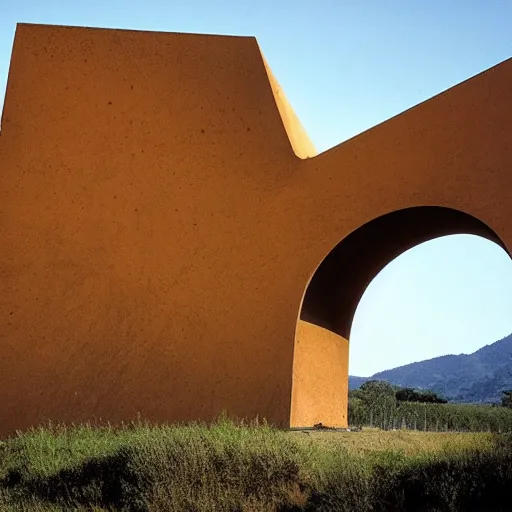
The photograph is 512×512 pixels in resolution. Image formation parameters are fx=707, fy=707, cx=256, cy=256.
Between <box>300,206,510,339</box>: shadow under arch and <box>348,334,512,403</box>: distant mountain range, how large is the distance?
235 feet

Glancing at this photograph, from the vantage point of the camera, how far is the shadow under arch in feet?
25.4

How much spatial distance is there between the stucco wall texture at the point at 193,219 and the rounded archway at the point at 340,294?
0.03 m

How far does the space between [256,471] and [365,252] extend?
354 cm

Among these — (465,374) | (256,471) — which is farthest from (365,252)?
(465,374)

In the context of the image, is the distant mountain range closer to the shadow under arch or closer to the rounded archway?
the rounded archway

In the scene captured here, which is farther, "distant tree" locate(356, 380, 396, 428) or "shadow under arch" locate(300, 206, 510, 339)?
"distant tree" locate(356, 380, 396, 428)

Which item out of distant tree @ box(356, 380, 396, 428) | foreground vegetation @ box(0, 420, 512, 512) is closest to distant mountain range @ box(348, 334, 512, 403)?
distant tree @ box(356, 380, 396, 428)

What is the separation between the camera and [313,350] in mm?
8359

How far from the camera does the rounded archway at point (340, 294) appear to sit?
779 cm

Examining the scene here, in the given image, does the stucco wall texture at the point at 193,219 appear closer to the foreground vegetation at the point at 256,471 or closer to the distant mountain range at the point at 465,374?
the foreground vegetation at the point at 256,471

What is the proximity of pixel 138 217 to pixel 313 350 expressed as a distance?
2639mm

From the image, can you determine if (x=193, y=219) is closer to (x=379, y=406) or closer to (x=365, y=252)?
(x=365, y=252)

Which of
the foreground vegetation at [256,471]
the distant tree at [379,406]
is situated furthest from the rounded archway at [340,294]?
the foreground vegetation at [256,471]

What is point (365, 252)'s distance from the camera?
27.9ft
